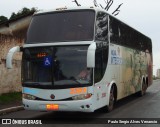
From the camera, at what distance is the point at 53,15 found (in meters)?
12.8

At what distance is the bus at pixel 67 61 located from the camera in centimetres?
1150

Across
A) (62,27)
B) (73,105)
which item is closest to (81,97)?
(73,105)

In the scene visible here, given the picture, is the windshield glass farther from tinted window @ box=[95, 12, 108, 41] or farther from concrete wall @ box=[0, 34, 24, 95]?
concrete wall @ box=[0, 34, 24, 95]

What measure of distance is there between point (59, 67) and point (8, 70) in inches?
342

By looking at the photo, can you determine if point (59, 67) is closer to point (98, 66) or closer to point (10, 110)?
point (98, 66)

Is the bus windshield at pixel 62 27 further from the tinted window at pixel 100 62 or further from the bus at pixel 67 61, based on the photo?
the tinted window at pixel 100 62

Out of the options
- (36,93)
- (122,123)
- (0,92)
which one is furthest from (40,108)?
(0,92)

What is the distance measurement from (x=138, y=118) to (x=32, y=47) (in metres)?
4.06

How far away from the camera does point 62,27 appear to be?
12.3 metres

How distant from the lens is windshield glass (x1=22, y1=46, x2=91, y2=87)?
1158 centimetres

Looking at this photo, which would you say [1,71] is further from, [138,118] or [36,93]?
[138,118]

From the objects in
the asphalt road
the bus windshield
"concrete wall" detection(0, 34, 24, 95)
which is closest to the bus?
the bus windshield

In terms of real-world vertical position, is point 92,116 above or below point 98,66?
below

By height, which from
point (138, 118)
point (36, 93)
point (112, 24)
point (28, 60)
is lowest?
point (138, 118)
